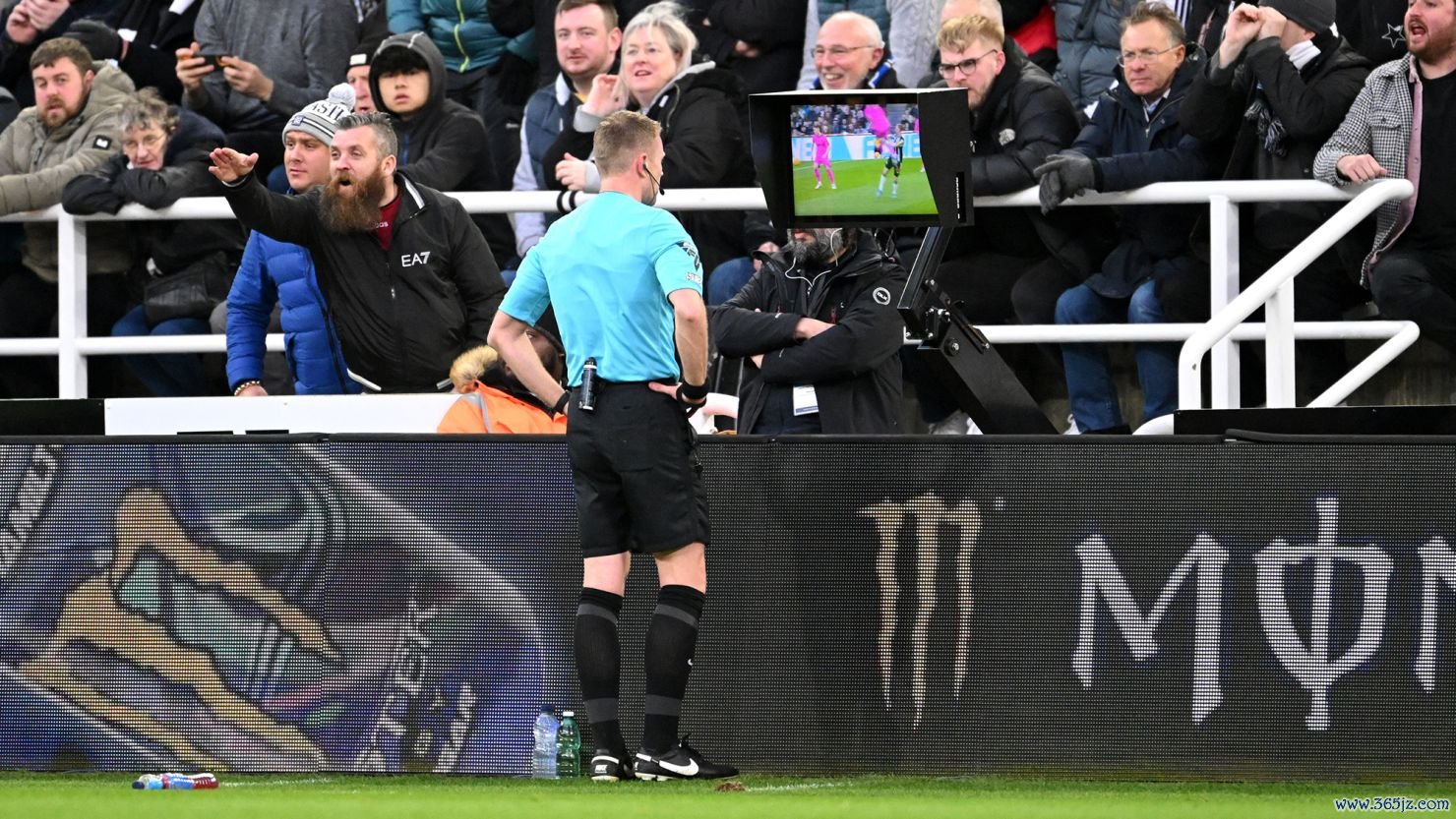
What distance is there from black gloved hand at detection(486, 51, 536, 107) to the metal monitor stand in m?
4.45

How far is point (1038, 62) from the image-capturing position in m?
11.4

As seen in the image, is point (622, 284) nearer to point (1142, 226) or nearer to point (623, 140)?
point (623, 140)

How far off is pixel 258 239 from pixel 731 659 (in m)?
3.82

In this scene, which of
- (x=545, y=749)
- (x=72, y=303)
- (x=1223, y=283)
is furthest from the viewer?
(x=72, y=303)

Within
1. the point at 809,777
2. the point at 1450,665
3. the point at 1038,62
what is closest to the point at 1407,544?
the point at 1450,665

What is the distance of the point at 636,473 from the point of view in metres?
6.98

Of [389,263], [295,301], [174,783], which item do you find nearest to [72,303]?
[295,301]

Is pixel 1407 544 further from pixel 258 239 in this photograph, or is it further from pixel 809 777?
pixel 258 239

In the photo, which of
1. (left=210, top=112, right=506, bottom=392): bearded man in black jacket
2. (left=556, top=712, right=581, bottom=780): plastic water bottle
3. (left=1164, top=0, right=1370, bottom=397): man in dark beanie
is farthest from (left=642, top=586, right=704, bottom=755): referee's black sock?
(left=1164, top=0, right=1370, bottom=397): man in dark beanie

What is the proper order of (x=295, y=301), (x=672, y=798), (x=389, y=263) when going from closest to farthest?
(x=672, y=798) < (x=389, y=263) < (x=295, y=301)

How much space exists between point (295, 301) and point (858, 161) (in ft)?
10.00

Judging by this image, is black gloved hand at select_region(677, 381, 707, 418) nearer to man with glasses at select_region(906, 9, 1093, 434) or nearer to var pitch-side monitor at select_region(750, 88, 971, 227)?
var pitch-side monitor at select_region(750, 88, 971, 227)

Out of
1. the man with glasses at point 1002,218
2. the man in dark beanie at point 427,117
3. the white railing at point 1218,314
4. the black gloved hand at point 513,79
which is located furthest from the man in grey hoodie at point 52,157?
the man with glasses at point 1002,218

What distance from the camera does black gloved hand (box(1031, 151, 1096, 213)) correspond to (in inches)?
381
